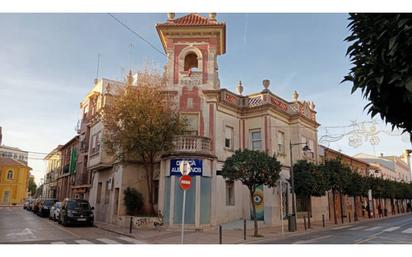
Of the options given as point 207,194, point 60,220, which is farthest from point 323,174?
point 60,220

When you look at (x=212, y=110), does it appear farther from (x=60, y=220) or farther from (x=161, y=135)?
(x=60, y=220)

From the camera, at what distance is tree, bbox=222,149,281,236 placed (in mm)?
15359

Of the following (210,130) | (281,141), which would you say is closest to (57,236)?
(210,130)

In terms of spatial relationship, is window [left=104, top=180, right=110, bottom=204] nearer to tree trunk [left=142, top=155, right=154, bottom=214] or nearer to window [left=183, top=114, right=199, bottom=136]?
tree trunk [left=142, top=155, right=154, bottom=214]

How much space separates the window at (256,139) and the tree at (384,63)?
1585cm

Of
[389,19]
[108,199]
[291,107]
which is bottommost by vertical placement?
[108,199]

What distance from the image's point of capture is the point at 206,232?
15789mm

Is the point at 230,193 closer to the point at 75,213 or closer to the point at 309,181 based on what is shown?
the point at 309,181

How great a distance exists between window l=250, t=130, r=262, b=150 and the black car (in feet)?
37.0

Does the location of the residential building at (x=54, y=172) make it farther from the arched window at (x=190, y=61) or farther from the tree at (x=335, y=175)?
the tree at (x=335, y=175)

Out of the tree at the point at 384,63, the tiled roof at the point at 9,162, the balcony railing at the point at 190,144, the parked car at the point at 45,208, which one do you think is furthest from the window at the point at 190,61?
the tiled roof at the point at 9,162

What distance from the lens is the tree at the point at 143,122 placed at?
17141 millimetres

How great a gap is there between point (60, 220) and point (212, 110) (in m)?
11.8

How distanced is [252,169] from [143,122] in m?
6.32
